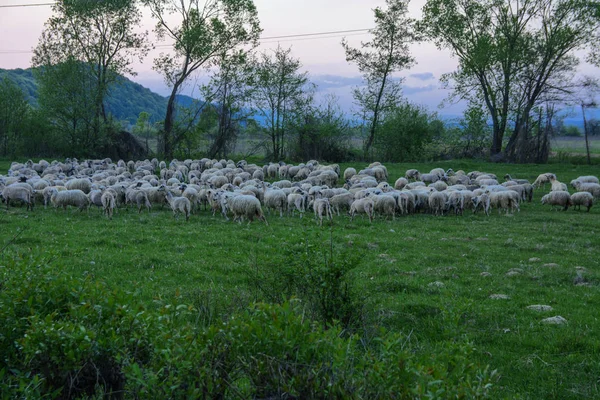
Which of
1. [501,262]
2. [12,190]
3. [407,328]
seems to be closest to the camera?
[407,328]

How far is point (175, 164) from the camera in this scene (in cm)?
3441

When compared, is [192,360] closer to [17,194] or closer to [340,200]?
[340,200]

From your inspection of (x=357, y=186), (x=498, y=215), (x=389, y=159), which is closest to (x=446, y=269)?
(x=498, y=215)

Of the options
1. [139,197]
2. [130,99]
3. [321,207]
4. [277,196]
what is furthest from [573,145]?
[130,99]

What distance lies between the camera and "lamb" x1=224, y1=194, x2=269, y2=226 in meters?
18.3

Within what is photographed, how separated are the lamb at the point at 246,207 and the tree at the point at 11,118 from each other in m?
27.9

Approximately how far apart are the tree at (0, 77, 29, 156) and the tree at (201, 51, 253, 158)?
13331 mm

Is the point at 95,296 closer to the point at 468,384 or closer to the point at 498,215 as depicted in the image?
the point at 468,384

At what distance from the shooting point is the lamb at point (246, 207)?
59.9 feet

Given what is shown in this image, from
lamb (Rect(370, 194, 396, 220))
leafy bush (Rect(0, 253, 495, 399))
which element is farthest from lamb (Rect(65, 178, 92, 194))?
leafy bush (Rect(0, 253, 495, 399))

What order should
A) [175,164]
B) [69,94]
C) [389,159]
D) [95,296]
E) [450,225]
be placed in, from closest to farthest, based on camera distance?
[95,296] → [450,225] → [175,164] → [69,94] → [389,159]

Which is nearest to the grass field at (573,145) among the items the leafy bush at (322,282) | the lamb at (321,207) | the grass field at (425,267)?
the grass field at (425,267)

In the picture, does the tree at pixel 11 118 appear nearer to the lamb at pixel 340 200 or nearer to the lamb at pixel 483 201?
the lamb at pixel 340 200

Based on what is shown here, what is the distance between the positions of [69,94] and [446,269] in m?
33.6
